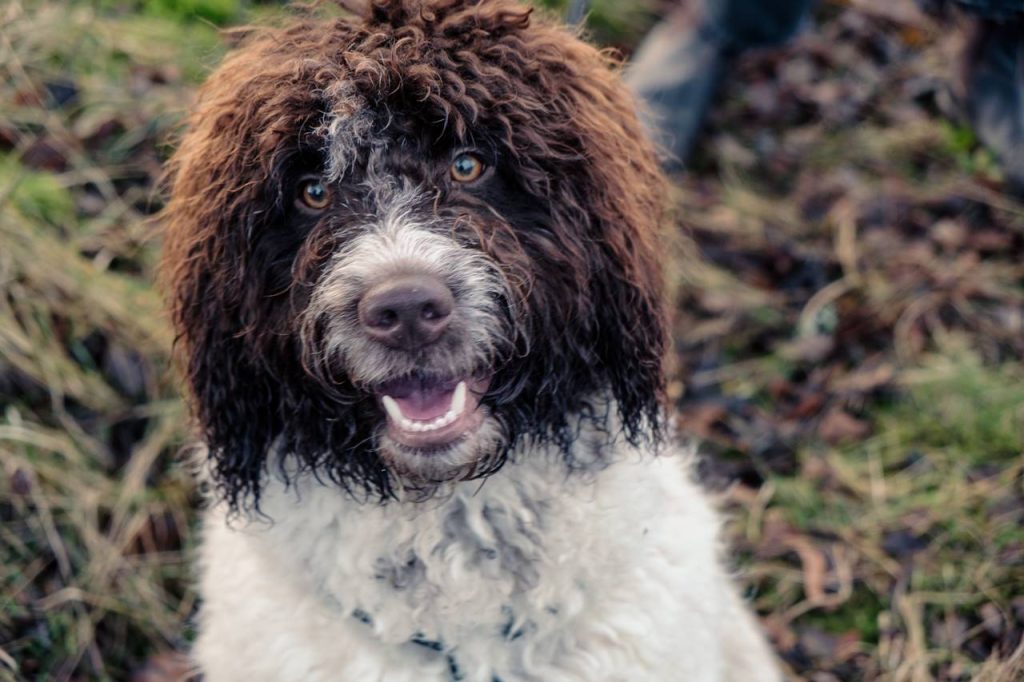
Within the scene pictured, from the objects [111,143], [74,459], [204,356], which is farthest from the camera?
[111,143]

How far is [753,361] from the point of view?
15.0 ft

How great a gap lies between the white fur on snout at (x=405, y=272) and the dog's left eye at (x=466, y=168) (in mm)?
119

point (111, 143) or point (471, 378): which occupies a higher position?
point (471, 378)

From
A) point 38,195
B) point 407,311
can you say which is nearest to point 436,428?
point 407,311

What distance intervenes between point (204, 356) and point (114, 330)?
171 cm

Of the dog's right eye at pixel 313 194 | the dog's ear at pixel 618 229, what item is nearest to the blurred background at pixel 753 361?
the dog's ear at pixel 618 229

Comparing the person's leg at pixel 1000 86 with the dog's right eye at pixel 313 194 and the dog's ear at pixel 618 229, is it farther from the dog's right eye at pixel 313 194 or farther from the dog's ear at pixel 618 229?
the dog's right eye at pixel 313 194

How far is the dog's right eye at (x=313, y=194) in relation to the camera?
236cm

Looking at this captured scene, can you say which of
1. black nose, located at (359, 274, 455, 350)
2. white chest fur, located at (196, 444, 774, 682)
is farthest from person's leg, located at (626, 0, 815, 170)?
black nose, located at (359, 274, 455, 350)

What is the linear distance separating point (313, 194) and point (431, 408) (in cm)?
51

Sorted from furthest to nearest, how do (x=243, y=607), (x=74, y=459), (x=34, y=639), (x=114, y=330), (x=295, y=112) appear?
1. (x=114, y=330)
2. (x=74, y=459)
3. (x=34, y=639)
4. (x=243, y=607)
5. (x=295, y=112)

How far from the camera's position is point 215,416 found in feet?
8.38

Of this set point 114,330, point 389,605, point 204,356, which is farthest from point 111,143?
point 389,605

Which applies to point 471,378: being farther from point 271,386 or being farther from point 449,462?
point 271,386
